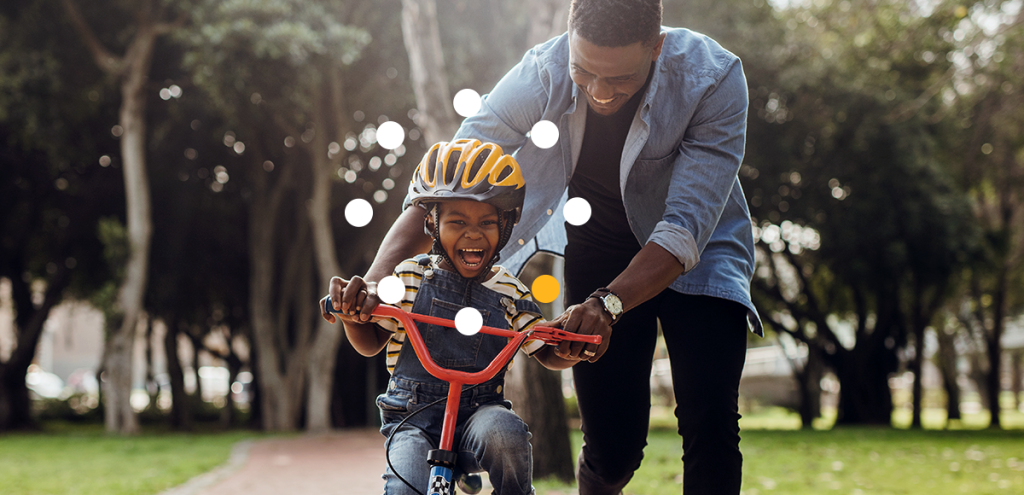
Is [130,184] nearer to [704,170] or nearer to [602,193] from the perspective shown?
[602,193]

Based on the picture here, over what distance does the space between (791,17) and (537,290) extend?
16.1 meters

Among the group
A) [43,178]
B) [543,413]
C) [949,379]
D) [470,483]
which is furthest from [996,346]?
[43,178]

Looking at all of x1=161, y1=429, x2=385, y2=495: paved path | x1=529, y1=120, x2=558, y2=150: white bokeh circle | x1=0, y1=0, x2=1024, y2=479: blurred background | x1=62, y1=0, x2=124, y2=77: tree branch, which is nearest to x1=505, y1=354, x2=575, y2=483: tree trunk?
x1=161, y1=429, x2=385, y2=495: paved path

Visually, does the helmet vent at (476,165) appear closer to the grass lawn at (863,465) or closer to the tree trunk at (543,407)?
the tree trunk at (543,407)

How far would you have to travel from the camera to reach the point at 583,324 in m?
2.10

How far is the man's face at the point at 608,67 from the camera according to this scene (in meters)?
2.26

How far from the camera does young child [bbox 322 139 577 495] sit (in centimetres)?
223

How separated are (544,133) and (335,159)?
13.8m

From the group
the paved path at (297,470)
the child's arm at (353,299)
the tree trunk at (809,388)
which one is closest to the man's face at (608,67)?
the child's arm at (353,299)

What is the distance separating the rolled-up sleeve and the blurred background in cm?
906

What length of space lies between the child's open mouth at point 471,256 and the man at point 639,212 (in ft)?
0.64

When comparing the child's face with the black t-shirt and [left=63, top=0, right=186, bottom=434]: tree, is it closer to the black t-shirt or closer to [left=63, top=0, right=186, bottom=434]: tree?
the black t-shirt

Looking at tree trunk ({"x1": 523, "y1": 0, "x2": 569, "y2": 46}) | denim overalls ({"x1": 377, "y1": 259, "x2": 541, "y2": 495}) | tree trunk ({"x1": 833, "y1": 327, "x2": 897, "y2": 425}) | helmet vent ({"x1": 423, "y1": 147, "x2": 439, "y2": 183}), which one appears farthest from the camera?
tree trunk ({"x1": 833, "y1": 327, "x2": 897, "y2": 425})

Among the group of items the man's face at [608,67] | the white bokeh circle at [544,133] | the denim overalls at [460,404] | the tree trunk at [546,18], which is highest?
the tree trunk at [546,18]
